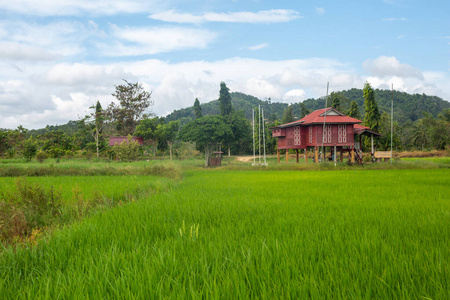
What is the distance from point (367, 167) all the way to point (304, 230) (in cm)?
1861

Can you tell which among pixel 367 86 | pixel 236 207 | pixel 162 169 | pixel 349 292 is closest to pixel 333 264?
pixel 349 292

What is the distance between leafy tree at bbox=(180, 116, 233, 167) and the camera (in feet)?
91.2

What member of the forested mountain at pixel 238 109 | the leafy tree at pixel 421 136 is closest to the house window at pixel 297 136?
the leafy tree at pixel 421 136

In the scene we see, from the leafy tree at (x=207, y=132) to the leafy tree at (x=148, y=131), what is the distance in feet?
23.7

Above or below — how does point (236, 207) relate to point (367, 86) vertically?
below

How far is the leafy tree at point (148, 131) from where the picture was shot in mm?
34672

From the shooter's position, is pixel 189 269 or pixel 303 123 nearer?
pixel 189 269

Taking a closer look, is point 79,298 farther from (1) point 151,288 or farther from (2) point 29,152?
(2) point 29,152

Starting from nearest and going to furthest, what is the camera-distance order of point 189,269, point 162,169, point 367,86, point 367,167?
1. point 189,269
2. point 162,169
3. point 367,167
4. point 367,86

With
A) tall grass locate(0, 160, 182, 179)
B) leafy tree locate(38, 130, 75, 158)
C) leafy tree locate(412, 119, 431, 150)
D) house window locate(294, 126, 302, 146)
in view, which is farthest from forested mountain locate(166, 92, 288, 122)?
tall grass locate(0, 160, 182, 179)

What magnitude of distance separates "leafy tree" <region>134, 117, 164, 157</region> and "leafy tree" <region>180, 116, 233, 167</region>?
721cm

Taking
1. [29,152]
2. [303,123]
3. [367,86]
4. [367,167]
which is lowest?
[367,167]

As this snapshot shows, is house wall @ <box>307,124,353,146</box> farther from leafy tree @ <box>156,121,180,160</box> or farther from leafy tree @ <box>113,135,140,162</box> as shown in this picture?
leafy tree @ <box>156,121,180,160</box>

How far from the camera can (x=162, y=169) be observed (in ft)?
48.4
